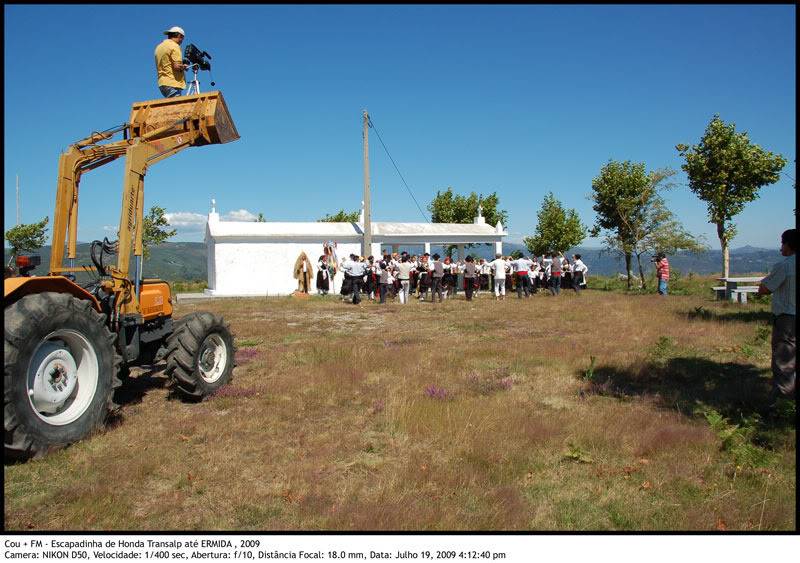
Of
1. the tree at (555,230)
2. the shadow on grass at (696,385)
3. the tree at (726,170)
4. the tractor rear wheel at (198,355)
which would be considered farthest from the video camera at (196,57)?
the tree at (555,230)

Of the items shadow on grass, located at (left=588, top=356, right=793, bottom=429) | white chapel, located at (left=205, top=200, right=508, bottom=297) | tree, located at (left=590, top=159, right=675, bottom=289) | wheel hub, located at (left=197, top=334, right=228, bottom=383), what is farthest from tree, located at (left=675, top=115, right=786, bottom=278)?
wheel hub, located at (left=197, top=334, right=228, bottom=383)

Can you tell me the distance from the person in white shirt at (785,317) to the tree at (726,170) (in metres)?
20.0

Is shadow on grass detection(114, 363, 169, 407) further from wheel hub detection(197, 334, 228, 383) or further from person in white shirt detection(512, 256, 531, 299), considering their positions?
person in white shirt detection(512, 256, 531, 299)

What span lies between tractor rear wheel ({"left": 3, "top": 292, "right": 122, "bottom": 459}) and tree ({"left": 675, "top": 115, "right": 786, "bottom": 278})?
79.8 feet

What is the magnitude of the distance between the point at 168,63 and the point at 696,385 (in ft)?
24.4

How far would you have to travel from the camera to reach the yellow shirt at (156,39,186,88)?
599 centimetres

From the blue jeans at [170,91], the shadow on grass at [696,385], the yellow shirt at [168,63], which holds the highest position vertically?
the yellow shirt at [168,63]

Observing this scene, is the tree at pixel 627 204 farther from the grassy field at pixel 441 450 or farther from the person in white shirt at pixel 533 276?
the grassy field at pixel 441 450

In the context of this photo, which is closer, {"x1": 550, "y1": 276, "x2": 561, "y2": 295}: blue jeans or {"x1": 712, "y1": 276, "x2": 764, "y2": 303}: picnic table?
{"x1": 712, "y1": 276, "x2": 764, "y2": 303}: picnic table

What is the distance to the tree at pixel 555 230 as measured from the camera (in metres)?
42.7

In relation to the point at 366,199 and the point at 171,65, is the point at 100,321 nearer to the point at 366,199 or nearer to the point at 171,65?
the point at 171,65

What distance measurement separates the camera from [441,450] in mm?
4848

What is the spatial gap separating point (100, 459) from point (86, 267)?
2.42 m
